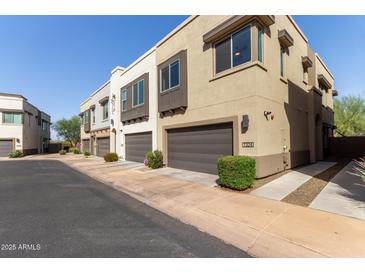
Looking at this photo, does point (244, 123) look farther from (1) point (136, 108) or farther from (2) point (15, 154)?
(2) point (15, 154)

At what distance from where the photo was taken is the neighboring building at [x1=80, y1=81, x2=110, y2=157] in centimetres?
2180

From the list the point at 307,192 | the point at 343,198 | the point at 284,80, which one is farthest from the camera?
the point at 284,80

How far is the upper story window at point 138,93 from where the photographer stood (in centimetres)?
1505

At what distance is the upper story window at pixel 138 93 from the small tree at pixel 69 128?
44945mm

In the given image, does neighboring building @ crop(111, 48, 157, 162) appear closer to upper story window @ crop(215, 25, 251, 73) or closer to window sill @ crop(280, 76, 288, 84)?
upper story window @ crop(215, 25, 251, 73)

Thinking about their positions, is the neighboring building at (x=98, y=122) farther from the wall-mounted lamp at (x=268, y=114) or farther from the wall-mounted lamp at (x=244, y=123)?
the wall-mounted lamp at (x=268, y=114)

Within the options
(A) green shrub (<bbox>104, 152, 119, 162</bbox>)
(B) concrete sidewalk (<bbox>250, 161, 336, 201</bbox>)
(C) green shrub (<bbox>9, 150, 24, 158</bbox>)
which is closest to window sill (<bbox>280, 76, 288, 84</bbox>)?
(B) concrete sidewalk (<bbox>250, 161, 336, 201</bbox>)

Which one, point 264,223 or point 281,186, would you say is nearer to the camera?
point 264,223

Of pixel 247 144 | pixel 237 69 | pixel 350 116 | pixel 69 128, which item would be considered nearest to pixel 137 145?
pixel 247 144

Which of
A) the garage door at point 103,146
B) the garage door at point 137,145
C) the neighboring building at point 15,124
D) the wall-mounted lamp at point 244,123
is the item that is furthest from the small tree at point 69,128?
the wall-mounted lamp at point 244,123

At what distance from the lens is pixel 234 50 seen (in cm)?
839

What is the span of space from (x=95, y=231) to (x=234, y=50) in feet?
28.4

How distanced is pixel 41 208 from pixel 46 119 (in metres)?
47.9

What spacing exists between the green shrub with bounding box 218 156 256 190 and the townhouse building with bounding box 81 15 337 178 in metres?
1.10
